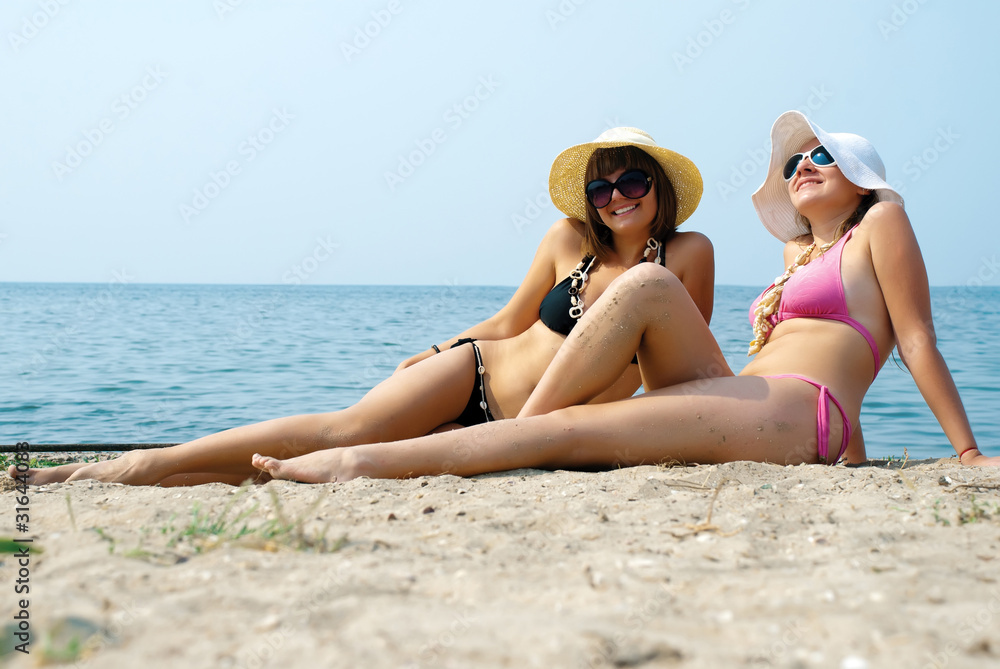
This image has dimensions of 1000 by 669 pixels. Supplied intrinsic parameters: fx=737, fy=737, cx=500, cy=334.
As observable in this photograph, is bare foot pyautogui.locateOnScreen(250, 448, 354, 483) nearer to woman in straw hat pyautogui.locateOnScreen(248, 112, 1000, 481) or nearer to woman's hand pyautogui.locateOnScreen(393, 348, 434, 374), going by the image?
woman in straw hat pyautogui.locateOnScreen(248, 112, 1000, 481)

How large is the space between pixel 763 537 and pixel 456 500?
3.08 ft

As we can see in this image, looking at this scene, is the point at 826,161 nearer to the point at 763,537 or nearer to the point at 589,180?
the point at 589,180

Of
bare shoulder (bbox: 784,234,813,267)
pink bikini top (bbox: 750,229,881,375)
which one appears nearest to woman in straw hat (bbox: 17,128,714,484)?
pink bikini top (bbox: 750,229,881,375)

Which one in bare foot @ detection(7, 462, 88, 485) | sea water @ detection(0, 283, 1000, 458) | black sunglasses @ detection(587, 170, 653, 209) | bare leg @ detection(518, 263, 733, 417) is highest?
black sunglasses @ detection(587, 170, 653, 209)

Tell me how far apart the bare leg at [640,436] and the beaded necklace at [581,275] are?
27.5 inches

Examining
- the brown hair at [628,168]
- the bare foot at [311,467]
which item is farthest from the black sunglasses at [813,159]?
the bare foot at [311,467]

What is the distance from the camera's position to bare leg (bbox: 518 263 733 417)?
2.81m

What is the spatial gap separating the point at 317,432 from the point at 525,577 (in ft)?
5.42

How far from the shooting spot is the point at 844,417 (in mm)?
3014

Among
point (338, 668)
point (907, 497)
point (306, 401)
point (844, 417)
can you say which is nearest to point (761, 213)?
point (844, 417)

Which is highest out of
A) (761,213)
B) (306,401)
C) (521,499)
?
(761,213)

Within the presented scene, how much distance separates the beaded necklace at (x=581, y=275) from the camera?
3.49 m

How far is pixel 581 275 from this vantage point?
3654mm

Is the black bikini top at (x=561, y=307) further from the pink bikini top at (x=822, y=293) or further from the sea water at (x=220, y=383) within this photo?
the sea water at (x=220, y=383)
